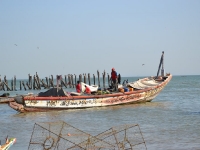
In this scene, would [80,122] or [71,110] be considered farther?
[71,110]

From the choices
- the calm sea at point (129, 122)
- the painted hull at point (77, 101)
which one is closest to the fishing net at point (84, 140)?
the calm sea at point (129, 122)

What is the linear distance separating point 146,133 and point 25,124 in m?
5.25

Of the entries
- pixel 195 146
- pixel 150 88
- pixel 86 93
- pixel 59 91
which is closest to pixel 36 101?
pixel 59 91

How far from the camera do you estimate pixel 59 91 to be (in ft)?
68.7

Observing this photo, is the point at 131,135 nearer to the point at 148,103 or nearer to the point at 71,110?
the point at 71,110

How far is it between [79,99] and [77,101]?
0.15 m

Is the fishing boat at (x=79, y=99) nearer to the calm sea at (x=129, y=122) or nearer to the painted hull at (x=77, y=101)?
the painted hull at (x=77, y=101)

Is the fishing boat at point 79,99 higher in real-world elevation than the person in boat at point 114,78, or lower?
lower

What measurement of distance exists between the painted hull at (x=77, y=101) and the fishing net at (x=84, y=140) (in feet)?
15.4

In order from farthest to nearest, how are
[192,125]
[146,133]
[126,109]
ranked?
[126,109] < [192,125] < [146,133]

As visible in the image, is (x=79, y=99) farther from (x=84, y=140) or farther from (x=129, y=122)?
(x=84, y=140)

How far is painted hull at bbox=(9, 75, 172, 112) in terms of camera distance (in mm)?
20172

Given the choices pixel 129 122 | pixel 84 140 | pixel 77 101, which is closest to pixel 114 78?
pixel 77 101

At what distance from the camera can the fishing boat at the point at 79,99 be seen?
2019cm
